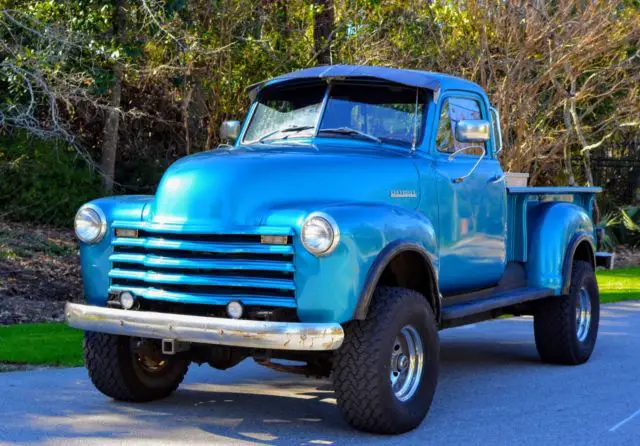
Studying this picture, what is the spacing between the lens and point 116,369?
7.22 meters

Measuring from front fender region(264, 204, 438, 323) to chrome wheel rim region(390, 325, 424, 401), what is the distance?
58cm

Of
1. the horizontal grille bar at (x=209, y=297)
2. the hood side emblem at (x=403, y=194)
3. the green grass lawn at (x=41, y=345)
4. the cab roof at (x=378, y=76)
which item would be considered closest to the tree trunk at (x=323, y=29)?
the green grass lawn at (x=41, y=345)

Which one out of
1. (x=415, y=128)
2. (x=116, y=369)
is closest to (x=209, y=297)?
(x=116, y=369)

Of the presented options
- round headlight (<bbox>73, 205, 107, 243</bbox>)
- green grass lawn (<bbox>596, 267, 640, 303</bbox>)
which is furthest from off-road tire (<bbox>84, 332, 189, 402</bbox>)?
green grass lawn (<bbox>596, 267, 640, 303</bbox>)

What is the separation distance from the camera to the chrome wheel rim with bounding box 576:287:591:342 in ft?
32.0

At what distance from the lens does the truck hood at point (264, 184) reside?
6473 millimetres

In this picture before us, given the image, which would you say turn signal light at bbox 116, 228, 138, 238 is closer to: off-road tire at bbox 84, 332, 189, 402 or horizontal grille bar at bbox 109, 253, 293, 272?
horizontal grille bar at bbox 109, 253, 293, 272

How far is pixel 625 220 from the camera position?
23031 mm

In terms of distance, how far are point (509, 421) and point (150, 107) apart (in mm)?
12979

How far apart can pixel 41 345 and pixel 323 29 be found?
9.29m

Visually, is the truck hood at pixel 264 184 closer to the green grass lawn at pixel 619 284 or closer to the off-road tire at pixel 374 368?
the off-road tire at pixel 374 368

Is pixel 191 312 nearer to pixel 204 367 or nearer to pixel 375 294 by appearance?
pixel 375 294

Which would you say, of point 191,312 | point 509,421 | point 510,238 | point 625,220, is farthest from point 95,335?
point 625,220

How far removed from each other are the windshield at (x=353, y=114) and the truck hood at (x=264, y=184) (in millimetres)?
496
